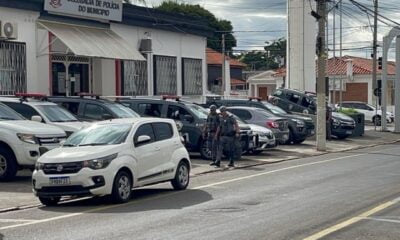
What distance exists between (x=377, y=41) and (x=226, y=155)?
2811 centimetres

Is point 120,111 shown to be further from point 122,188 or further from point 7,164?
point 122,188

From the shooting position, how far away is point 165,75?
1363 inches

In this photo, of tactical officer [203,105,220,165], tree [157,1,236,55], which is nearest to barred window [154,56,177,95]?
tactical officer [203,105,220,165]

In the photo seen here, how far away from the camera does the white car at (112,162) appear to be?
13.2 m

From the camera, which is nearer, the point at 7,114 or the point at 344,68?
the point at 7,114

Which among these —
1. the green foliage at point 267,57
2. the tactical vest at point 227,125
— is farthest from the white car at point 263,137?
the green foliage at point 267,57

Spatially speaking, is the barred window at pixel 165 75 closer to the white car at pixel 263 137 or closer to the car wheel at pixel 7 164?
the white car at pixel 263 137

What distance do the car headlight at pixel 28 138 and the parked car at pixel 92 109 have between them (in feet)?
14.6

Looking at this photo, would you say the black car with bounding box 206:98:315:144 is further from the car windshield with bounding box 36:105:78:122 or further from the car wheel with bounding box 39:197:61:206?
the car wheel with bounding box 39:197:61:206

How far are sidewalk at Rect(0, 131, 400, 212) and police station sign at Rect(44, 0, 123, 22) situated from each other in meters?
8.12

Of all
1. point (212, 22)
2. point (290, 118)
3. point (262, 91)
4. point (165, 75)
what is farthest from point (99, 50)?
point (212, 22)

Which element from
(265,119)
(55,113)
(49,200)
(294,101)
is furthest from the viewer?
(294,101)

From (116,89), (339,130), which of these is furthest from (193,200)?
(339,130)

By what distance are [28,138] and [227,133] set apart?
251 inches
